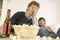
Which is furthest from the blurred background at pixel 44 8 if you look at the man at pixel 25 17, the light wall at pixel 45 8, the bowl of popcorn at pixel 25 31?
the bowl of popcorn at pixel 25 31

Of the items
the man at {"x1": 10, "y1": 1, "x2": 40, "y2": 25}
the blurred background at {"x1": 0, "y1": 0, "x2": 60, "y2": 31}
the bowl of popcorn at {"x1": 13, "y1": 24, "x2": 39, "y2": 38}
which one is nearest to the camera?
the bowl of popcorn at {"x1": 13, "y1": 24, "x2": 39, "y2": 38}

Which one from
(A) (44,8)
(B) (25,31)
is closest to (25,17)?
(B) (25,31)

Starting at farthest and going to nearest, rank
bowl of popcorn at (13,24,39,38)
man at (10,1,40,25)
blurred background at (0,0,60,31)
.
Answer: blurred background at (0,0,60,31) → man at (10,1,40,25) → bowl of popcorn at (13,24,39,38)

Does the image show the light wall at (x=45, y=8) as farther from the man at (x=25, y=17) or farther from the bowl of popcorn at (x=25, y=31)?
the bowl of popcorn at (x=25, y=31)

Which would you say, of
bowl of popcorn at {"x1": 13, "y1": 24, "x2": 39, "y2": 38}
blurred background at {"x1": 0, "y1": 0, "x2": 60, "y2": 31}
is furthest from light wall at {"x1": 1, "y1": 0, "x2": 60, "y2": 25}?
bowl of popcorn at {"x1": 13, "y1": 24, "x2": 39, "y2": 38}

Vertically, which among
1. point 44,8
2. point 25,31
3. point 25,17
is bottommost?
point 25,31

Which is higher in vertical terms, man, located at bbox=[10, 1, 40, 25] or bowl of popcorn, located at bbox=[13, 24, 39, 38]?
man, located at bbox=[10, 1, 40, 25]

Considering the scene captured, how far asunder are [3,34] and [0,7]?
0.88 m

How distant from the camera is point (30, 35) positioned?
121 cm

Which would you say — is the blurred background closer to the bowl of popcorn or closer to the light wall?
the light wall

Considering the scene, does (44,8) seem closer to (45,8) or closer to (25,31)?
(45,8)

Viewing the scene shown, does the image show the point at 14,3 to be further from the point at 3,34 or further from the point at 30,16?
the point at 3,34

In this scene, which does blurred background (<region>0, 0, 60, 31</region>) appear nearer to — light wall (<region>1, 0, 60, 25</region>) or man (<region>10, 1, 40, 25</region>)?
light wall (<region>1, 0, 60, 25</region>)

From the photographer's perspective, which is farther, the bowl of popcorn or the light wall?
the light wall
